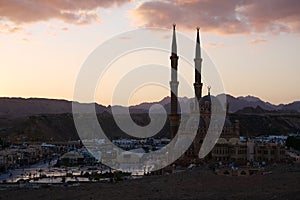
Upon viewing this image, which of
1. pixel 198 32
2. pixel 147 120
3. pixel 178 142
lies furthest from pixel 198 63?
pixel 147 120

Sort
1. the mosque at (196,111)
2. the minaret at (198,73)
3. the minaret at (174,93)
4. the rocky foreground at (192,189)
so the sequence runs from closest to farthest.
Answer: the rocky foreground at (192,189)
the mosque at (196,111)
the minaret at (174,93)
the minaret at (198,73)

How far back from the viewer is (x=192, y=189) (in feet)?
89.4

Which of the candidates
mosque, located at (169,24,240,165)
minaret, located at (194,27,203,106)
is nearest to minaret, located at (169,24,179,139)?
mosque, located at (169,24,240,165)

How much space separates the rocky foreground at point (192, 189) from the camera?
80.1ft

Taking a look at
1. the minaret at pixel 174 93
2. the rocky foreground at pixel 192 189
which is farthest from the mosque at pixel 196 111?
the rocky foreground at pixel 192 189

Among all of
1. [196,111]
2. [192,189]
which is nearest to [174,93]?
[196,111]

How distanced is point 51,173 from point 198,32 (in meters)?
20.6

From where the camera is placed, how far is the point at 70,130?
12250 centimetres

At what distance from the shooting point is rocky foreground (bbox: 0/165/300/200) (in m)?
24.4

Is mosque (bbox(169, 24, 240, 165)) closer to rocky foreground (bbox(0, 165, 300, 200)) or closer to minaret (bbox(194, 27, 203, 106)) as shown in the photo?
minaret (bbox(194, 27, 203, 106))

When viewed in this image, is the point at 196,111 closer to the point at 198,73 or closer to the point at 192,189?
the point at 198,73

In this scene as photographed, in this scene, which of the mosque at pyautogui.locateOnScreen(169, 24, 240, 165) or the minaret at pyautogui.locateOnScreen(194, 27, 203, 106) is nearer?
the mosque at pyautogui.locateOnScreen(169, 24, 240, 165)

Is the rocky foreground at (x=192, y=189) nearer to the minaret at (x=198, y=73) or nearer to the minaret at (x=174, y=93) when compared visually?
the minaret at (x=174, y=93)

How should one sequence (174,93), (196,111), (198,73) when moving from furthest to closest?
(198,73)
(174,93)
(196,111)
